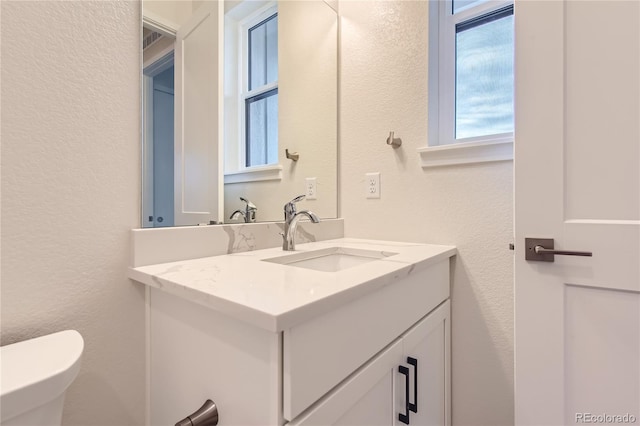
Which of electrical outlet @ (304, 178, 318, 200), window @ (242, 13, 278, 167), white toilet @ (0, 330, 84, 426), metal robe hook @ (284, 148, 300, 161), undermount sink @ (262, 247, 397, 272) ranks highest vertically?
window @ (242, 13, 278, 167)

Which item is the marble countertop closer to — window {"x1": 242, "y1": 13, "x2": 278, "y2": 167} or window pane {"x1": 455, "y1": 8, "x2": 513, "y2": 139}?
window {"x1": 242, "y1": 13, "x2": 278, "y2": 167}

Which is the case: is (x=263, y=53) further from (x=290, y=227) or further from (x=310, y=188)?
(x=290, y=227)

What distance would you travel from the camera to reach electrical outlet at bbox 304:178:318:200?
4.63ft

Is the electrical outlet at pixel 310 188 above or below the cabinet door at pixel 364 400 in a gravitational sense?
above

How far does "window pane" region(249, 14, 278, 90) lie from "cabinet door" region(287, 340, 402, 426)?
103cm

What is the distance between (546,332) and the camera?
34.2 inches

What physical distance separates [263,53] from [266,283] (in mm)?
1005

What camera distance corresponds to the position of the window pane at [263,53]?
4.00 feet

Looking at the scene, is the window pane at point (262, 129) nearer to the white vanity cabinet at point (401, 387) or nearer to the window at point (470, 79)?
the window at point (470, 79)

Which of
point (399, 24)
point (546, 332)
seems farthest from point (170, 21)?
point (546, 332)

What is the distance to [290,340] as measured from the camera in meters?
0.52

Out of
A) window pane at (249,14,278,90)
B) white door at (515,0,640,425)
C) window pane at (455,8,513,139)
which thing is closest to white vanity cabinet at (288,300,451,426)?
white door at (515,0,640,425)

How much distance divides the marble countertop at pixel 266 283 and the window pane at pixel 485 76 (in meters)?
0.56

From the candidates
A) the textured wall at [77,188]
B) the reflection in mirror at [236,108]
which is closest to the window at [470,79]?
the reflection in mirror at [236,108]
